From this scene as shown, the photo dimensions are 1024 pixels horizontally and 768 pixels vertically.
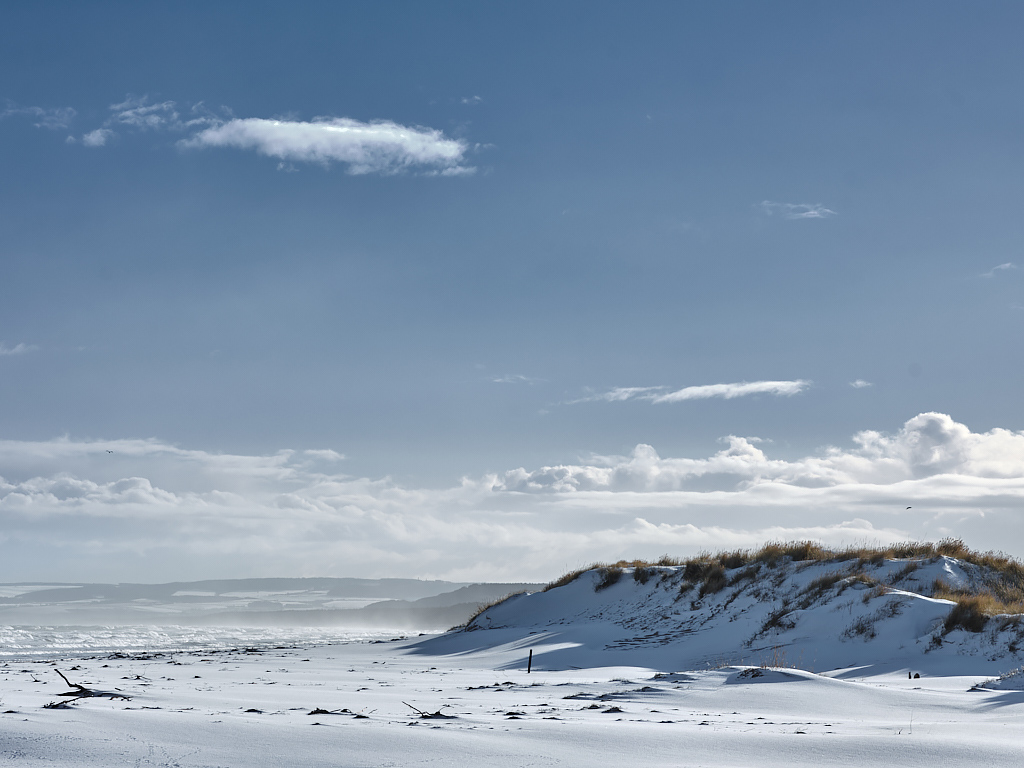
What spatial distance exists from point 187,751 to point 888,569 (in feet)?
59.9

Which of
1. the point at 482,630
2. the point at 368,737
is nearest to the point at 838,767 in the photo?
the point at 368,737

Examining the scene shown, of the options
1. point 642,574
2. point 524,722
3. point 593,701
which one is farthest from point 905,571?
point 524,722

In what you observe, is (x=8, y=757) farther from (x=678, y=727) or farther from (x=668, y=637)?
(x=668, y=637)

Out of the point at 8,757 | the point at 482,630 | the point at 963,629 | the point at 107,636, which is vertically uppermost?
the point at 8,757

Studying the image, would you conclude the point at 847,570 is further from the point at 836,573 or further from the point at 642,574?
the point at 642,574

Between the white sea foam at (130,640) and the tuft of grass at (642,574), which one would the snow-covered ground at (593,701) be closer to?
the tuft of grass at (642,574)

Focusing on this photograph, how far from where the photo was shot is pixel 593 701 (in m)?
8.20

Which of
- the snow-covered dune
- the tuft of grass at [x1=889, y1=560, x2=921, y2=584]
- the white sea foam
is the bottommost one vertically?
the white sea foam

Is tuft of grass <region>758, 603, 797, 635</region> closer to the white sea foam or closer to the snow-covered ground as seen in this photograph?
the snow-covered ground

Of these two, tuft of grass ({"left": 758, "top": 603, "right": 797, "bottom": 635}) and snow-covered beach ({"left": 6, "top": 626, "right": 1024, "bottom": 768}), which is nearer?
snow-covered beach ({"left": 6, "top": 626, "right": 1024, "bottom": 768})

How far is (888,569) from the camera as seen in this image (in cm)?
1892

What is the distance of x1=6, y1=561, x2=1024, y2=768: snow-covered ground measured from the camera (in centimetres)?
474

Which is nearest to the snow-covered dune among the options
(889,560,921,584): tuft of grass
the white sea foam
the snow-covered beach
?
(889,560,921,584): tuft of grass

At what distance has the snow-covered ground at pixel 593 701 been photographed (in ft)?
15.6
